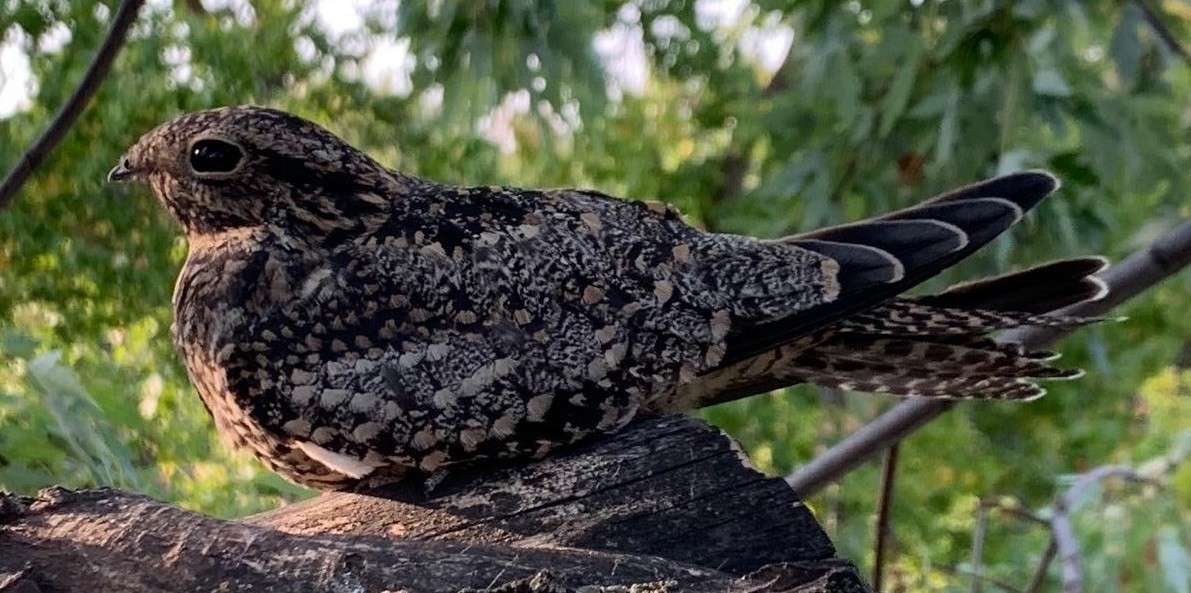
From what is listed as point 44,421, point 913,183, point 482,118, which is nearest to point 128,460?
point 44,421

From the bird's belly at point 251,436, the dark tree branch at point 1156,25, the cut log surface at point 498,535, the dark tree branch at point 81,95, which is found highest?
the dark tree branch at point 1156,25

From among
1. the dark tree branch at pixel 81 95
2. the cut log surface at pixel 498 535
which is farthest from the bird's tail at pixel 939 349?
the dark tree branch at pixel 81 95

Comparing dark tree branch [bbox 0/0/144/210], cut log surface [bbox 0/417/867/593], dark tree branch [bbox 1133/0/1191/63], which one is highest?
dark tree branch [bbox 1133/0/1191/63]

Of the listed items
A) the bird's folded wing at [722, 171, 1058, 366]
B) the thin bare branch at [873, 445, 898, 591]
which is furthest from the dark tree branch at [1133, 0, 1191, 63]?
the bird's folded wing at [722, 171, 1058, 366]

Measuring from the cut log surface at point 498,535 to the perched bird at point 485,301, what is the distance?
4cm

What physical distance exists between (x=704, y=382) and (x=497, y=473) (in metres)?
0.24

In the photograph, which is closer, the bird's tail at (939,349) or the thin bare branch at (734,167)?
the bird's tail at (939,349)

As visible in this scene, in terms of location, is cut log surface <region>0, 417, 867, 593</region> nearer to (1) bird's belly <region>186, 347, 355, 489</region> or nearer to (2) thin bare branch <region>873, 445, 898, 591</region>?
(1) bird's belly <region>186, 347, 355, 489</region>

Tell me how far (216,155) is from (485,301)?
11.0 inches

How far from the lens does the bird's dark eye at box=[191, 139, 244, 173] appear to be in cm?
118

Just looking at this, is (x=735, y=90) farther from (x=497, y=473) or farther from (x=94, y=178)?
(x=497, y=473)

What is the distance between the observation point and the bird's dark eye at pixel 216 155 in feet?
3.87

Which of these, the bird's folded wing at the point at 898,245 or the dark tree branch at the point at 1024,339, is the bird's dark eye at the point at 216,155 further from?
the dark tree branch at the point at 1024,339

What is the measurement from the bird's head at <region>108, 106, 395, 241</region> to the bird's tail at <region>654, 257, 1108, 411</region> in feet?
1.20
